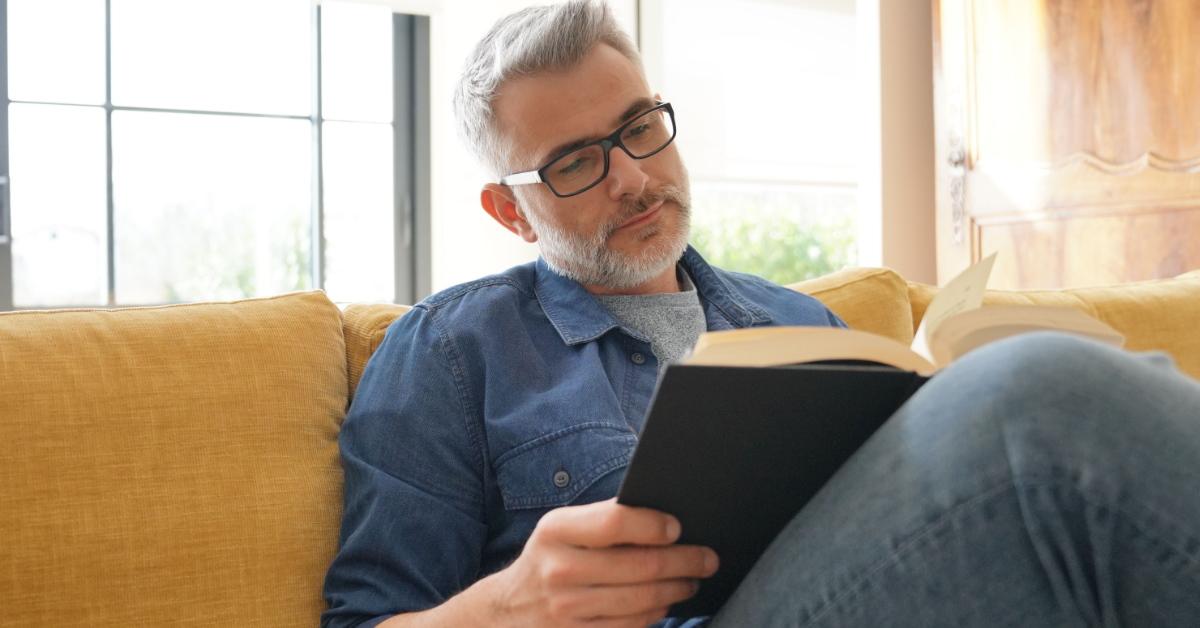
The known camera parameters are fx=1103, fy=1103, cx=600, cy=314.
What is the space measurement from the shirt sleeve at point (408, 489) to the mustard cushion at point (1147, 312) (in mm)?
1113

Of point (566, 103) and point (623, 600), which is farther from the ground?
point (566, 103)

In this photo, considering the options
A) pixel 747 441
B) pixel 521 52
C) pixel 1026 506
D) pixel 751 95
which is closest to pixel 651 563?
pixel 747 441

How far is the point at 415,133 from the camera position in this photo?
3820mm

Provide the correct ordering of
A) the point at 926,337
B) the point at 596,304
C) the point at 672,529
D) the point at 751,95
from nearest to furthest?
the point at 672,529, the point at 926,337, the point at 596,304, the point at 751,95

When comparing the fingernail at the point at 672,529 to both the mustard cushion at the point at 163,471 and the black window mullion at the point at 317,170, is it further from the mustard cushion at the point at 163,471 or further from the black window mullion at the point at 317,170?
the black window mullion at the point at 317,170

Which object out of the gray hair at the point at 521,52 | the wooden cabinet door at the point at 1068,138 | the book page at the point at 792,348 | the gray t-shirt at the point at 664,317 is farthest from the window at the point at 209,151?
the book page at the point at 792,348

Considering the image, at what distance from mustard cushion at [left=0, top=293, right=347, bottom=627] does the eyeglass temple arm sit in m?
0.36

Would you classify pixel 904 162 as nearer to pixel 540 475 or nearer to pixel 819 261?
pixel 819 261

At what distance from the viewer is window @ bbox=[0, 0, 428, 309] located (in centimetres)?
330

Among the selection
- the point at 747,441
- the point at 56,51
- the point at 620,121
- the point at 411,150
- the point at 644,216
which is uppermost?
the point at 56,51

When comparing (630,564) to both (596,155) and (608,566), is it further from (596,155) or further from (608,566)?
(596,155)

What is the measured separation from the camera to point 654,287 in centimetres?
145

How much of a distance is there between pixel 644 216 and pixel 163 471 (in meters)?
0.64

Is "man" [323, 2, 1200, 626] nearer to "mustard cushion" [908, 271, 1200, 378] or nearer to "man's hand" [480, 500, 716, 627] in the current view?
"man's hand" [480, 500, 716, 627]
